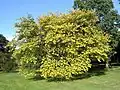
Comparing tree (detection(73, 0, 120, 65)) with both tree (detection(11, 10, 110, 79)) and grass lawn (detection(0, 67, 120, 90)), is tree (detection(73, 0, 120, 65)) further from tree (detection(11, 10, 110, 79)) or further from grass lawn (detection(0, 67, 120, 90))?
grass lawn (detection(0, 67, 120, 90))

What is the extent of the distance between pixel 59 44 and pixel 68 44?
1.03 meters

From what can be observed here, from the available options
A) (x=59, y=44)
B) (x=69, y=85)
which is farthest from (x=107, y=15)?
(x=69, y=85)

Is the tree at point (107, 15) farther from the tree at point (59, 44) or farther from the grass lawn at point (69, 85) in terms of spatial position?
the grass lawn at point (69, 85)

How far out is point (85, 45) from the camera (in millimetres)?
31484

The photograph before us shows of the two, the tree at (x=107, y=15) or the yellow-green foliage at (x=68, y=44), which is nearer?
the yellow-green foliage at (x=68, y=44)

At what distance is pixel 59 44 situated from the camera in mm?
31891

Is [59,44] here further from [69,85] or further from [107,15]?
[107,15]

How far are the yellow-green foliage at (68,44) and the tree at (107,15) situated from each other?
1268 cm

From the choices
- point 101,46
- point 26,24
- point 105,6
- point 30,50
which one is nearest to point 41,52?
point 30,50

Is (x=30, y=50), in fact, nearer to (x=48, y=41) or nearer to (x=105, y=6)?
(x=48, y=41)

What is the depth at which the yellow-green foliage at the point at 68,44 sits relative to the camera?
30.9 m

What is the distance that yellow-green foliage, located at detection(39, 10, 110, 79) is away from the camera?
101 feet

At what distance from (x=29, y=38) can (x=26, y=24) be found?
1.48m

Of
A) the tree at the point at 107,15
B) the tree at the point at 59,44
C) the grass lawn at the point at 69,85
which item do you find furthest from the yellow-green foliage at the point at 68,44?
the tree at the point at 107,15
